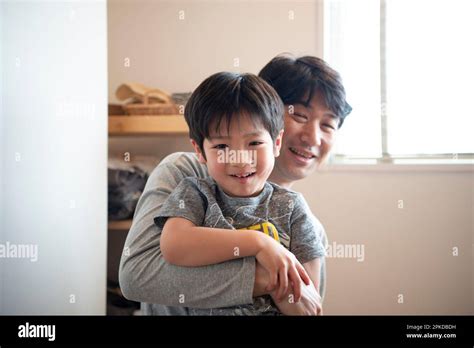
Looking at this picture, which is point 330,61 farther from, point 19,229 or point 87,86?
point 19,229

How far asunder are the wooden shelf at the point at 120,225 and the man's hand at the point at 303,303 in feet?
1.20

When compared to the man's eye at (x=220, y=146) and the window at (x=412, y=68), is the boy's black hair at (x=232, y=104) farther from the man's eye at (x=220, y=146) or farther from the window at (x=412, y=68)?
the window at (x=412, y=68)

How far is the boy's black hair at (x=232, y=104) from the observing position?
3.22ft

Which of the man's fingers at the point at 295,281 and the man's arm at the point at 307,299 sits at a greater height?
the man's fingers at the point at 295,281

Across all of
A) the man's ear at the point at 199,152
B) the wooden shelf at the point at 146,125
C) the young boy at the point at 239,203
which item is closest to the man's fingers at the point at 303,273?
the young boy at the point at 239,203

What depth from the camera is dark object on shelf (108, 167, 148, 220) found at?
1.17 m

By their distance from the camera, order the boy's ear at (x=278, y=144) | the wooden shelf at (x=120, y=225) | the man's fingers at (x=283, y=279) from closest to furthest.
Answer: the man's fingers at (x=283, y=279), the boy's ear at (x=278, y=144), the wooden shelf at (x=120, y=225)

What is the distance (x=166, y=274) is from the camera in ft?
3.12

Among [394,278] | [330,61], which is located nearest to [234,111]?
[330,61]

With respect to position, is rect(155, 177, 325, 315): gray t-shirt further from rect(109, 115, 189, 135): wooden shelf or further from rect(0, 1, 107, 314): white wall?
rect(0, 1, 107, 314): white wall

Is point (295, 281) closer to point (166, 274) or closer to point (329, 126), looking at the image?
point (166, 274)

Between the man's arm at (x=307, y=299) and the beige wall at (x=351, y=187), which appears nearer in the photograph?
the man's arm at (x=307, y=299)

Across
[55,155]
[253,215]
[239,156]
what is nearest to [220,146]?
[239,156]

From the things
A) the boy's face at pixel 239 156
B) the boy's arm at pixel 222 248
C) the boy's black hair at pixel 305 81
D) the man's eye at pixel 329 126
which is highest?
the boy's black hair at pixel 305 81
